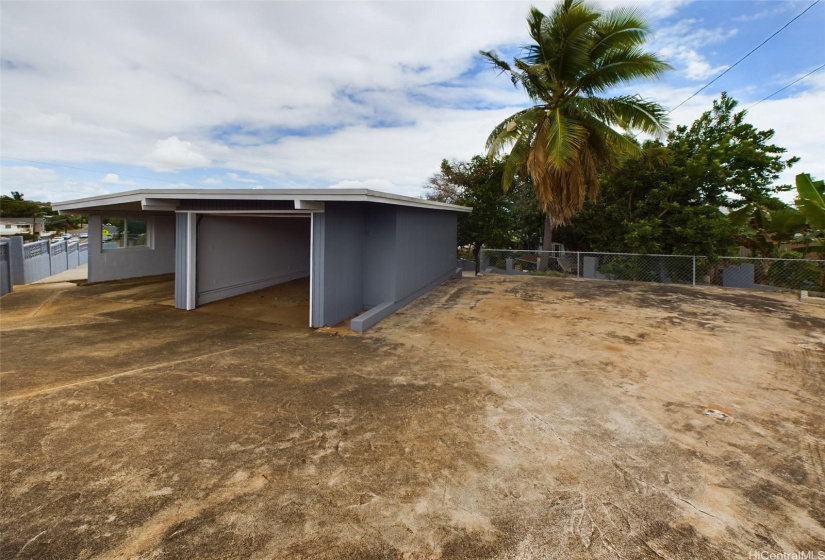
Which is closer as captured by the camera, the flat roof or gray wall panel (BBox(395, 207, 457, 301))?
the flat roof

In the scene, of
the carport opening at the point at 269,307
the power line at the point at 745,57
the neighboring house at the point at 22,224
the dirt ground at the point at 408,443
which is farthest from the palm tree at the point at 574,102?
the neighboring house at the point at 22,224

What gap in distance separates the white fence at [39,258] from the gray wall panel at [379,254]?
29.7 feet

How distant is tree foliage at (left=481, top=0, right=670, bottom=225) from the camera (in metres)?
10.1

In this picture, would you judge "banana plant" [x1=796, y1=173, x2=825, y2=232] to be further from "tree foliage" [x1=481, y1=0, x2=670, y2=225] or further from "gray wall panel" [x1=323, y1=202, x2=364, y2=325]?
"gray wall panel" [x1=323, y1=202, x2=364, y2=325]

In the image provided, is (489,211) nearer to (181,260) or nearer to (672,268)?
(672,268)

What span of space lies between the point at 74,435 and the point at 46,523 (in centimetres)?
116

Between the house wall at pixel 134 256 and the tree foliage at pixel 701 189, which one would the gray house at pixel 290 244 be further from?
the tree foliage at pixel 701 189

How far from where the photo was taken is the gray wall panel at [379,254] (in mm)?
8047

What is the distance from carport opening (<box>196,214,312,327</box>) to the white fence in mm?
5602

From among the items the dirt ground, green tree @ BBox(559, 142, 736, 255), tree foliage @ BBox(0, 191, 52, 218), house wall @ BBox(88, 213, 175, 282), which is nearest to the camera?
the dirt ground

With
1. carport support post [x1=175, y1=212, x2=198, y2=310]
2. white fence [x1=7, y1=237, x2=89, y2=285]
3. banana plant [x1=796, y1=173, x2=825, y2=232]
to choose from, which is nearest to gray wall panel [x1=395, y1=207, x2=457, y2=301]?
carport support post [x1=175, y1=212, x2=198, y2=310]

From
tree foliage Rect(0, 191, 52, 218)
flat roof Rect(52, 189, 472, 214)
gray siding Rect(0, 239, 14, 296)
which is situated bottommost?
gray siding Rect(0, 239, 14, 296)

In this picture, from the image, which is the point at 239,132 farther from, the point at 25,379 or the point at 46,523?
the point at 46,523

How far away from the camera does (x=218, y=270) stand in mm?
9008
